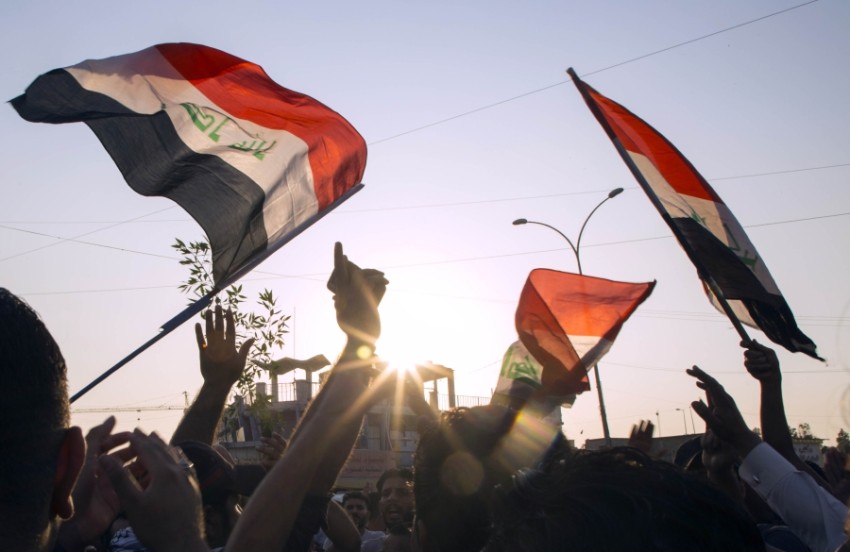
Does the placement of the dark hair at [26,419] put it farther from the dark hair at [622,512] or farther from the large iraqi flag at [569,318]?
the large iraqi flag at [569,318]

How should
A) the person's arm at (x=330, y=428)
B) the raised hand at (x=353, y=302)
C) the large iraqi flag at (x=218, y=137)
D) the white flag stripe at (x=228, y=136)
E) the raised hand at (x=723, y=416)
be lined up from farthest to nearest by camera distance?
the white flag stripe at (x=228, y=136)
the large iraqi flag at (x=218, y=137)
the raised hand at (x=723, y=416)
the raised hand at (x=353, y=302)
the person's arm at (x=330, y=428)

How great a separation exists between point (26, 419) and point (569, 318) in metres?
5.60

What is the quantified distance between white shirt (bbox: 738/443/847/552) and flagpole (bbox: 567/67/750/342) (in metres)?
1.49

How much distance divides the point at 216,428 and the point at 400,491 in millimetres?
3166

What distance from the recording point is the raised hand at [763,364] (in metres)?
4.00

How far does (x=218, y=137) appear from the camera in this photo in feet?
17.2

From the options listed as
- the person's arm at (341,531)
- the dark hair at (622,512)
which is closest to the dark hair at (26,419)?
the dark hair at (622,512)

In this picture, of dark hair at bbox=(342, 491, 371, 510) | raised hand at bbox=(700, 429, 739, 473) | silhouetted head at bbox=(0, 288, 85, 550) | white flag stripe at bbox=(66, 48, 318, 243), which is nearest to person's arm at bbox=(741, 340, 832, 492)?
raised hand at bbox=(700, 429, 739, 473)

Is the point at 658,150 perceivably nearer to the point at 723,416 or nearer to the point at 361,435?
the point at 723,416

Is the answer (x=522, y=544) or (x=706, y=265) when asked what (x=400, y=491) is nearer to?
(x=706, y=265)

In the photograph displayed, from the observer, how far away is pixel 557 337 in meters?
6.70

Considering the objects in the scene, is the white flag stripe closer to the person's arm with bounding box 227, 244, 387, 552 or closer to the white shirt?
the person's arm with bounding box 227, 244, 387, 552

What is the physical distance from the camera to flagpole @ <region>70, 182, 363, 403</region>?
372 centimetres

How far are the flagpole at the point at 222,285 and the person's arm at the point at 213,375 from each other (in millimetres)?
86
